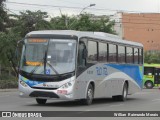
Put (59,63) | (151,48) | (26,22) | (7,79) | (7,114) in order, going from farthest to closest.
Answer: (151,48) < (26,22) < (7,79) < (59,63) < (7,114)

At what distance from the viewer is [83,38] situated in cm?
2112

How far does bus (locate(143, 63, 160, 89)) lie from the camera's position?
55.1 m

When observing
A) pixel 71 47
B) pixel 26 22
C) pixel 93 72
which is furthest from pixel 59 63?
pixel 26 22

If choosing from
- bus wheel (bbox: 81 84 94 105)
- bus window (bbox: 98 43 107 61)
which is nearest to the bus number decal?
bus window (bbox: 98 43 107 61)

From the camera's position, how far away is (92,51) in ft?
71.8

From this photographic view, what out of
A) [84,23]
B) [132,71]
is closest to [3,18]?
[84,23]

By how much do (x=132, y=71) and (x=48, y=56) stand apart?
27.7 ft

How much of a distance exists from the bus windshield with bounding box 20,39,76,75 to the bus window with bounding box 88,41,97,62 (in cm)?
136

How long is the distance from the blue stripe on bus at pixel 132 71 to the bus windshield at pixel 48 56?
429 cm

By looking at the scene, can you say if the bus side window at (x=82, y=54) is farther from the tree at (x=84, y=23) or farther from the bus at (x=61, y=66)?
the tree at (x=84, y=23)

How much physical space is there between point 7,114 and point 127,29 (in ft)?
353

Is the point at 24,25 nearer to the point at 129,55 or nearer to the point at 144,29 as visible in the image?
the point at 129,55

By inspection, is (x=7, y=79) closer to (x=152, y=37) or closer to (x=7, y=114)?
(x=7, y=114)

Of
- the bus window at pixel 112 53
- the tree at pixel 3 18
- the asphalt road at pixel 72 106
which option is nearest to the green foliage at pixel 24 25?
the tree at pixel 3 18
